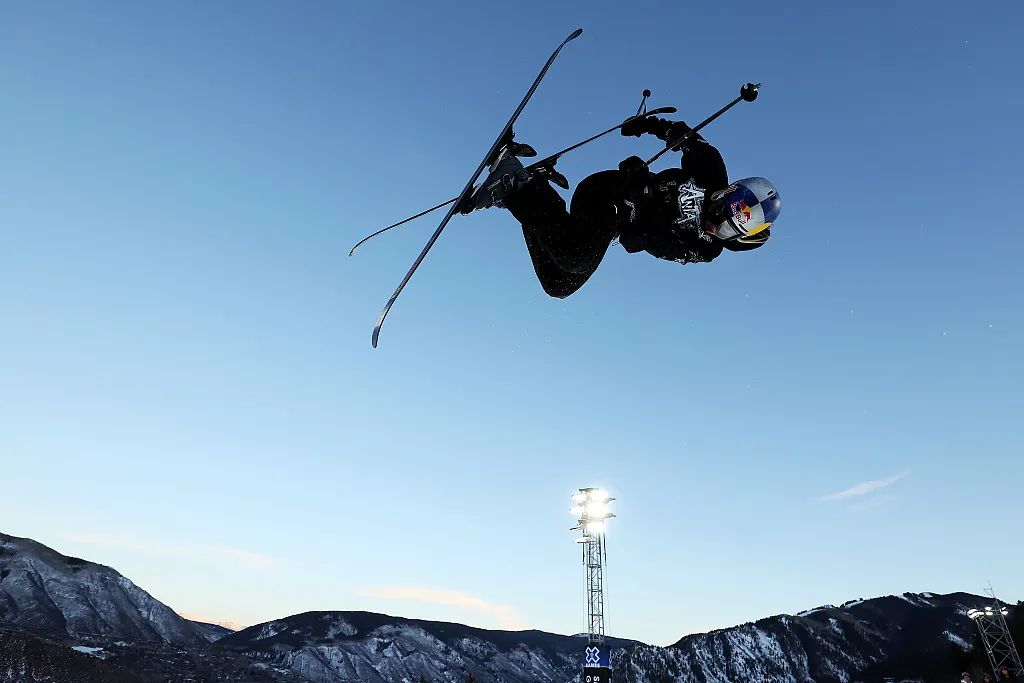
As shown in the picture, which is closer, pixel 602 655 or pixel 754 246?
pixel 754 246

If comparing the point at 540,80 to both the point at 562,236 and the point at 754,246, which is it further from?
the point at 754,246

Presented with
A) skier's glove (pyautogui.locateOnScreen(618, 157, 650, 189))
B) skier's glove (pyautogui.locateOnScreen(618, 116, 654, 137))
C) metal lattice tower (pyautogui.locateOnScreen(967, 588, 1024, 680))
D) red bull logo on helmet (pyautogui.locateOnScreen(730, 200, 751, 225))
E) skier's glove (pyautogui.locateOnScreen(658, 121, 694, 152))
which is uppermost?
metal lattice tower (pyautogui.locateOnScreen(967, 588, 1024, 680))

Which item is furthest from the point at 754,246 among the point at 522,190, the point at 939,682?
the point at 939,682

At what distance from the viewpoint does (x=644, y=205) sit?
5.51 meters

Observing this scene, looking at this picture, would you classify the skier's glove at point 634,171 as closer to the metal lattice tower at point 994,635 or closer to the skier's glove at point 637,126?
the skier's glove at point 637,126

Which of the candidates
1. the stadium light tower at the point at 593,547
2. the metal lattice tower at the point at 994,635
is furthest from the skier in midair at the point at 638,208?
the metal lattice tower at the point at 994,635

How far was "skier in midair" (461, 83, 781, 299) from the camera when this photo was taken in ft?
17.3

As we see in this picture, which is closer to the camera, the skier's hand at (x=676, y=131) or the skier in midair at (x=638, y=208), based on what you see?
the skier in midair at (x=638, y=208)

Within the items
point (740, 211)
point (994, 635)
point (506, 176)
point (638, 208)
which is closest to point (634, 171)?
point (638, 208)

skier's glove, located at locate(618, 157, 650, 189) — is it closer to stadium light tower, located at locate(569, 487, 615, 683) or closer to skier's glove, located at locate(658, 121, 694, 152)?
skier's glove, located at locate(658, 121, 694, 152)

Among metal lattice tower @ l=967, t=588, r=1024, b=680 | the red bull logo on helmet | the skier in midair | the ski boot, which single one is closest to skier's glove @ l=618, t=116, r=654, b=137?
the skier in midair

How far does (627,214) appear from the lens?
5.59 meters

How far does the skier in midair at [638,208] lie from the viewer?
526 cm

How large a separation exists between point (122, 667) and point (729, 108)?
238607mm
